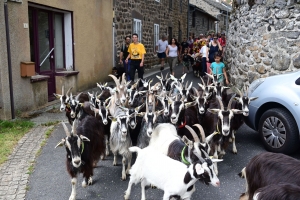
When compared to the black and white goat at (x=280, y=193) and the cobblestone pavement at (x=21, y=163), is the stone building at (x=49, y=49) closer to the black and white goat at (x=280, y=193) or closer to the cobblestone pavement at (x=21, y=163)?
the cobblestone pavement at (x=21, y=163)

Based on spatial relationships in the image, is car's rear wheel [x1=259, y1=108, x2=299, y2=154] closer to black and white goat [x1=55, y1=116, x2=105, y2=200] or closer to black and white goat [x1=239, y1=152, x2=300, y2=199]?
black and white goat [x1=239, y1=152, x2=300, y2=199]

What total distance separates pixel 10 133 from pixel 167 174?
4439 mm

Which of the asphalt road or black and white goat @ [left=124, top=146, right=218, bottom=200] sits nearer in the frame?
black and white goat @ [left=124, top=146, right=218, bottom=200]

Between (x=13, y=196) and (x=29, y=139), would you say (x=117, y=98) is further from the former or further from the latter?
(x=13, y=196)

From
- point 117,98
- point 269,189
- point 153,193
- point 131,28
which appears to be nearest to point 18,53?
point 117,98

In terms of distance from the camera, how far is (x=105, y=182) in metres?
4.98

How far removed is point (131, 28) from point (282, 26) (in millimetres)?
8894

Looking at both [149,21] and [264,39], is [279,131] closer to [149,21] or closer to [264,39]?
[264,39]

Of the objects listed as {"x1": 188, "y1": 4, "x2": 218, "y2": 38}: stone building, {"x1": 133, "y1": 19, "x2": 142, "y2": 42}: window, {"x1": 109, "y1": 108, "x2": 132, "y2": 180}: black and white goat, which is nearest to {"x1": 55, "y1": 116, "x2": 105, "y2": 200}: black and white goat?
{"x1": 109, "y1": 108, "x2": 132, "y2": 180}: black and white goat

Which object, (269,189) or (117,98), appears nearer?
(269,189)

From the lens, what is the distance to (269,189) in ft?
8.96

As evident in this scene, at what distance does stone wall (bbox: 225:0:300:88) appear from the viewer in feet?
26.4

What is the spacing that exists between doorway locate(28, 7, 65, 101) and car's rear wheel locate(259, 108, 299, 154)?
6587mm

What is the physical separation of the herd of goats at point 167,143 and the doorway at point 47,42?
281 centimetres
